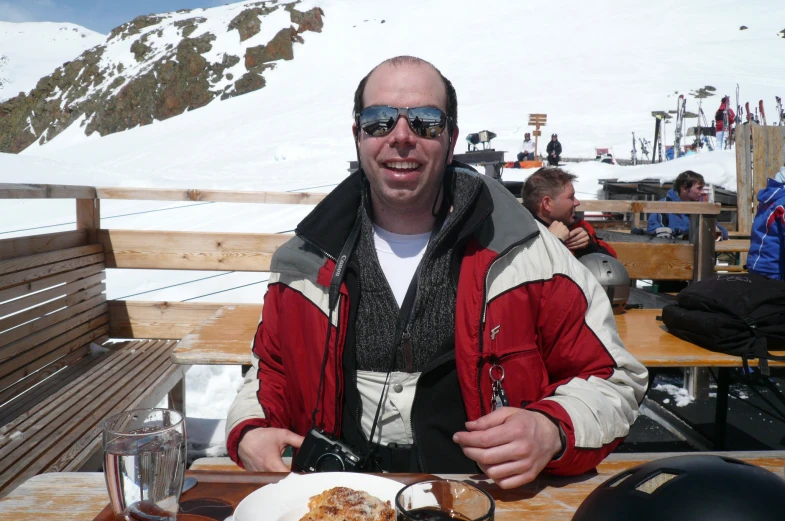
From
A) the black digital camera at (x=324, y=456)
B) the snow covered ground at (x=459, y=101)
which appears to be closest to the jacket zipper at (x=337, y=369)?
the black digital camera at (x=324, y=456)

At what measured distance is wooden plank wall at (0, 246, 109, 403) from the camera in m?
3.58

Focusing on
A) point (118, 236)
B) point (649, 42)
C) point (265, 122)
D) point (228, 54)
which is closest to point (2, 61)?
point (228, 54)

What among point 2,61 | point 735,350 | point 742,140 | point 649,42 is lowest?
point 735,350

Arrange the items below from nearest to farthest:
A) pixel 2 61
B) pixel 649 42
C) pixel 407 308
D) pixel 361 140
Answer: pixel 407 308, pixel 361 140, pixel 649 42, pixel 2 61

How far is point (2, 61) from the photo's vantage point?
11362 cm

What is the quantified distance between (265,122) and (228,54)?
1543 inches

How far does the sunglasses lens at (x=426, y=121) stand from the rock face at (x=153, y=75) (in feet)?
229

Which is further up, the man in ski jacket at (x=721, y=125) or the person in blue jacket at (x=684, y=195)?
the man in ski jacket at (x=721, y=125)

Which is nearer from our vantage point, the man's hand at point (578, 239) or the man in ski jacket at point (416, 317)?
the man in ski jacket at point (416, 317)

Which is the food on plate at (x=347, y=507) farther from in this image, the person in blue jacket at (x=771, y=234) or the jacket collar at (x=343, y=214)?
the person in blue jacket at (x=771, y=234)

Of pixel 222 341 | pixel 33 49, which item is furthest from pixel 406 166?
pixel 33 49

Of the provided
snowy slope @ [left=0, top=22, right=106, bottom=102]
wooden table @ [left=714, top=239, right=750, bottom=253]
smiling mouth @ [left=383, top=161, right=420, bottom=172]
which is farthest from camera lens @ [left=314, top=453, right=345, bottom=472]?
snowy slope @ [left=0, top=22, right=106, bottom=102]

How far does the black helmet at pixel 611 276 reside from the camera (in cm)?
377

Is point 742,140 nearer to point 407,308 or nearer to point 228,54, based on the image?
point 407,308
